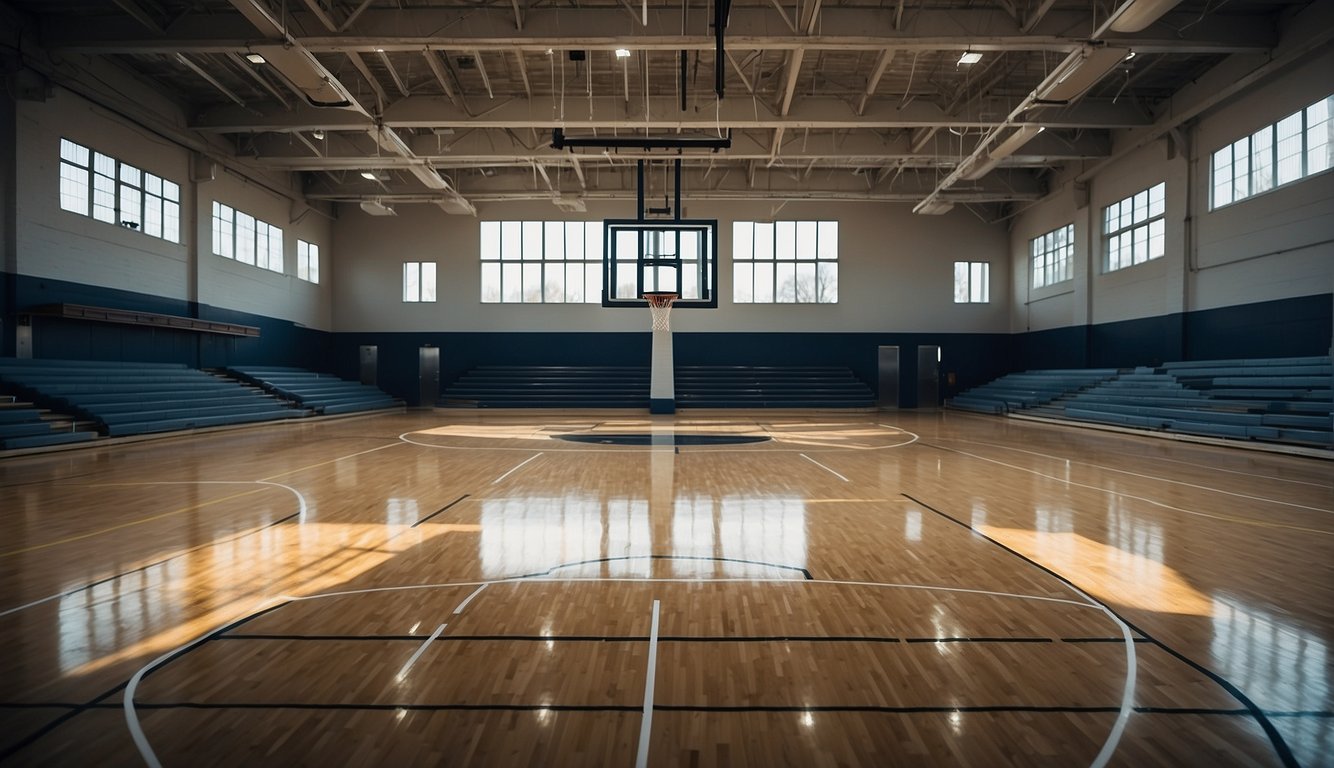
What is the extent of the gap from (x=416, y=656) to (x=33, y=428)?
11.8 m

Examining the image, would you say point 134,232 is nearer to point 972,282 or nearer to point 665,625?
point 665,625

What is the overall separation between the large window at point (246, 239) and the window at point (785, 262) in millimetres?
15114

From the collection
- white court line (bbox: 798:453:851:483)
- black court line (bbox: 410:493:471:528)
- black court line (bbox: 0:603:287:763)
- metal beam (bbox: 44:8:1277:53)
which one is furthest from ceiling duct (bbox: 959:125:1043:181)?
black court line (bbox: 0:603:287:763)

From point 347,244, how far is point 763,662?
25443 mm

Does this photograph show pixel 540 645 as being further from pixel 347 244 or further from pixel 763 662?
pixel 347 244

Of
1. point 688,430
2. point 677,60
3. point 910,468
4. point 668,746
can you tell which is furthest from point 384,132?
point 668,746

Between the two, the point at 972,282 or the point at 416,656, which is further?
the point at 972,282

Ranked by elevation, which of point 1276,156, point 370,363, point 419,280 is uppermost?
point 1276,156

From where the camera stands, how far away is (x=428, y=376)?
2464 centimetres

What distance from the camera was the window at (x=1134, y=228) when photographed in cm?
1658

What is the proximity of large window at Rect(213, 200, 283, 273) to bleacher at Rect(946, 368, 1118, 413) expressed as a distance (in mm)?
23011

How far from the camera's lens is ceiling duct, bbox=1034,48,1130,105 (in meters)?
10.2

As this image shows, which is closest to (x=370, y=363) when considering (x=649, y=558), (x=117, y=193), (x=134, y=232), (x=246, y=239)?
(x=246, y=239)

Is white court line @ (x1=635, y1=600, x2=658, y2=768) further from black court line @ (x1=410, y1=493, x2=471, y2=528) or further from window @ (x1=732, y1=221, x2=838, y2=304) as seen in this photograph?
window @ (x1=732, y1=221, x2=838, y2=304)
